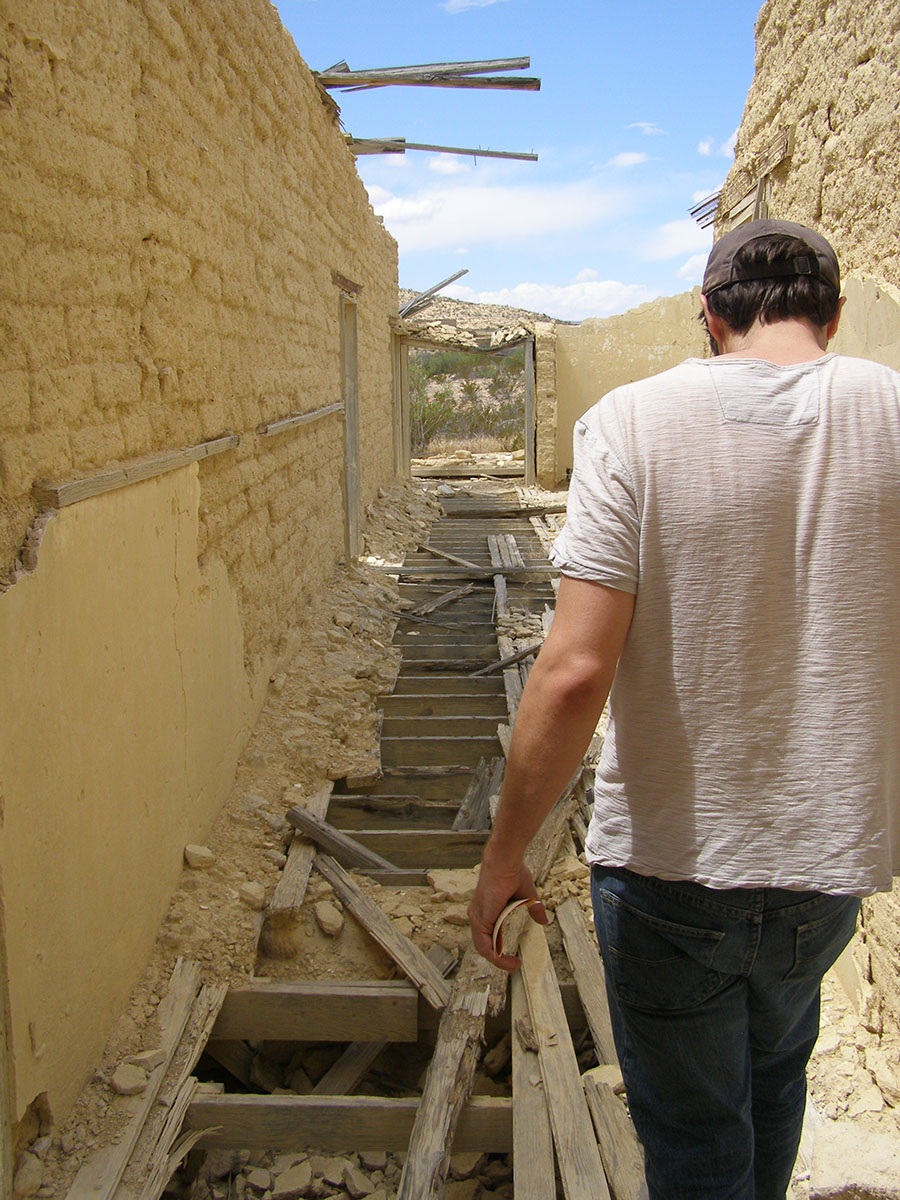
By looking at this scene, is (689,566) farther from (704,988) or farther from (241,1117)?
(241,1117)

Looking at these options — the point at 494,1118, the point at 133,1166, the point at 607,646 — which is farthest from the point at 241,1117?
the point at 607,646

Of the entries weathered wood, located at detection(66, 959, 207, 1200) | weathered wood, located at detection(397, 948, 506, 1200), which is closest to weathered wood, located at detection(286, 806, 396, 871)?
weathered wood, located at detection(397, 948, 506, 1200)

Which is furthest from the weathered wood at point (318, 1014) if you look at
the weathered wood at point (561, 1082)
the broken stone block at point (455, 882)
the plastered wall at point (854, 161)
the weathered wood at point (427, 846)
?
the plastered wall at point (854, 161)

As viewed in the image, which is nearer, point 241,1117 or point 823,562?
point 823,562

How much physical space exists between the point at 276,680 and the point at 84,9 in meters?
→ 3.29

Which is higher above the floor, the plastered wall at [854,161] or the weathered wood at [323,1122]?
the plastered wall at [854,161]

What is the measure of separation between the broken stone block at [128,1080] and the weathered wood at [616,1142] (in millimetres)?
1250

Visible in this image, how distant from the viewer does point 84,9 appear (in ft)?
8.76

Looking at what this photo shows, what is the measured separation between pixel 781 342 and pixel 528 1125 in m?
2.11

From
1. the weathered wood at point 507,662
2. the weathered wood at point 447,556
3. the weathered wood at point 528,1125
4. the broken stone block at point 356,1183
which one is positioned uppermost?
the weathered wood at point 447,556

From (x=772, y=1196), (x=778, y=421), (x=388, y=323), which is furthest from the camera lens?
(x=388, y=323)

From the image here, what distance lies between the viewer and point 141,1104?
252cm

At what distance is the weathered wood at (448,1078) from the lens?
7.77 ft

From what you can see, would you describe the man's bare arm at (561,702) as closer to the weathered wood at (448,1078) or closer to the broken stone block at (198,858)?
the weathered wood at (448,1078)
